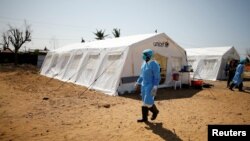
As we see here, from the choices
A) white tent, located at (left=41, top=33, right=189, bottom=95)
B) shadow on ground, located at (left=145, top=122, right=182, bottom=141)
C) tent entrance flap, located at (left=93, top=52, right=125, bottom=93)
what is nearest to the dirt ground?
shadow on ground, located at (left=145, top=122, right=182, bottom=141)

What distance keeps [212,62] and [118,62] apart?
1168 cm

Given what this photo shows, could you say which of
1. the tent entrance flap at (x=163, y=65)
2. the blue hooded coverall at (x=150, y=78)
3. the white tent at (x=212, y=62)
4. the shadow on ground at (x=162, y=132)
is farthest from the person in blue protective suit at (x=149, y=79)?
the white tent at (x=212, y=62)

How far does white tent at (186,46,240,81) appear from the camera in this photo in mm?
17797

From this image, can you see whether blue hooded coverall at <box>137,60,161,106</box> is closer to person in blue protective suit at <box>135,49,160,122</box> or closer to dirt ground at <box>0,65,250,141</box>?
person in blue protective suit at <box>135,49,160,122</box>

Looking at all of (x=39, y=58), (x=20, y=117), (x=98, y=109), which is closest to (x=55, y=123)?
(x=20, y=117)

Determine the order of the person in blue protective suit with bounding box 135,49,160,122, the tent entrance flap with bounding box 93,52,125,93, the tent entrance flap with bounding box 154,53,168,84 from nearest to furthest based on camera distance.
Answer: the person in blue protective suit with bounding box 135,49,160,122 → the tent entrance flap with bounding box 93,52,125,93 → the tent entrance flap with bounding box 154,53,168,84

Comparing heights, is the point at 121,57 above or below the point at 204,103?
Result: above

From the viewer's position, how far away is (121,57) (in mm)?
10227

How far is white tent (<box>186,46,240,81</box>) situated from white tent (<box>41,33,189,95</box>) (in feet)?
19.6

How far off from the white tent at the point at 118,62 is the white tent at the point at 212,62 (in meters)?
5.98

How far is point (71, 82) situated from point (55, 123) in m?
8.09

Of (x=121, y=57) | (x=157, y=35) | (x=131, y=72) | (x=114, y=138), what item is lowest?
(x=114, y=138)

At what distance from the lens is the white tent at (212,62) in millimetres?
17797

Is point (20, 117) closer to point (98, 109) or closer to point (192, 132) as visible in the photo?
point (98, 109)
